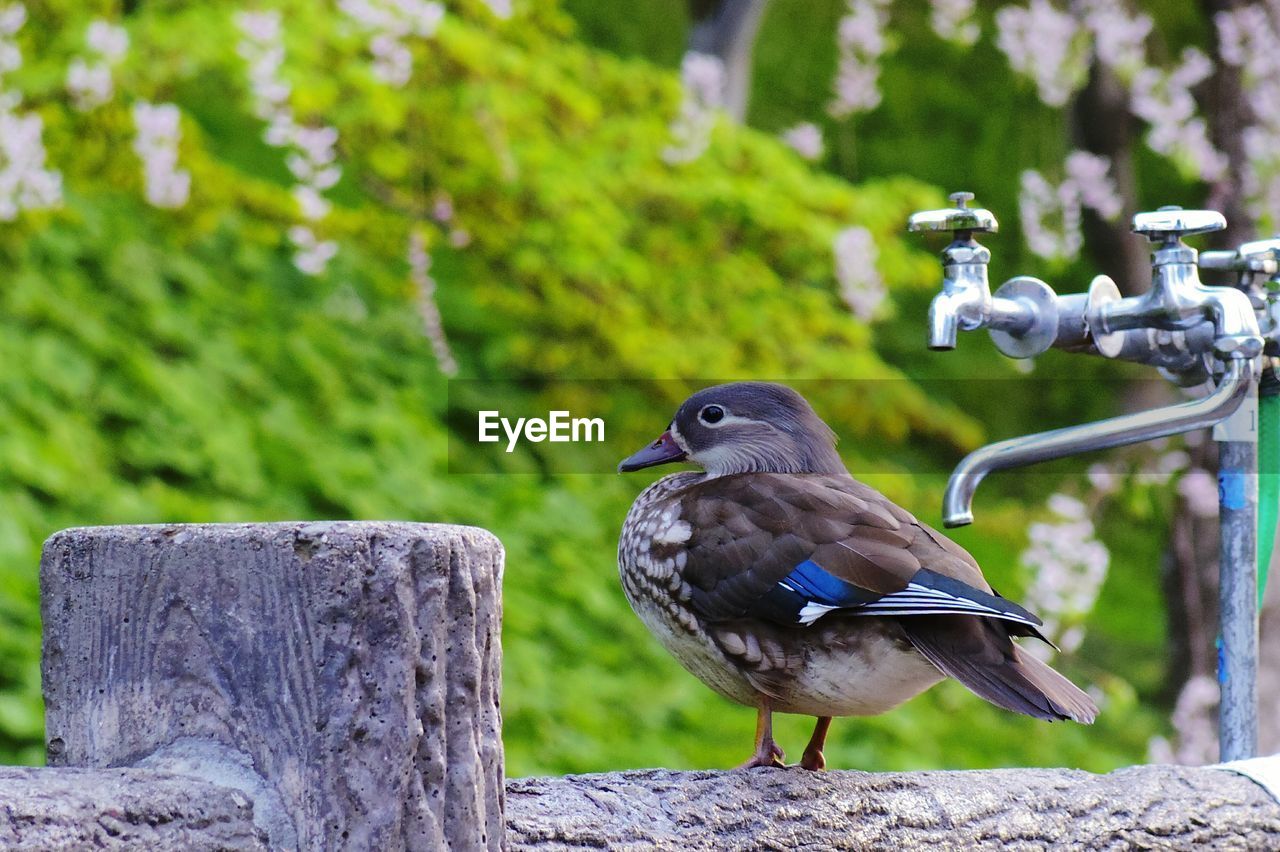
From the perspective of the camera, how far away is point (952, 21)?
3855 millimetres

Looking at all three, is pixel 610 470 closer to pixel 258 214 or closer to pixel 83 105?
pixel 258 214

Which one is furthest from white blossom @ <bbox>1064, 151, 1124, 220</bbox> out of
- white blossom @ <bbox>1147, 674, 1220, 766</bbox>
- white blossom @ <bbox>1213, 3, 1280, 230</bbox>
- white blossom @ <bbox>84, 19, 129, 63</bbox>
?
white blossom @ <bbox>84, 19, 129, 63</bbox>

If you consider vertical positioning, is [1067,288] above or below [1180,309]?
above

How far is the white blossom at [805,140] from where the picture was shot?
3.77m

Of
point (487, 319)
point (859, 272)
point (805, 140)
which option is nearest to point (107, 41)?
point (487, 319)

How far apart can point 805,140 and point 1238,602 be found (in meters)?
2.40

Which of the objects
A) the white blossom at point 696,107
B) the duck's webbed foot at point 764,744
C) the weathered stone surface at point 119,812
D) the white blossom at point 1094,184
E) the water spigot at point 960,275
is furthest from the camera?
the white blossom at point 1094,184

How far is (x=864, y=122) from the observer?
12.6 ft

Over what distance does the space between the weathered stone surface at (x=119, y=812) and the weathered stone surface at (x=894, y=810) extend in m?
0.24

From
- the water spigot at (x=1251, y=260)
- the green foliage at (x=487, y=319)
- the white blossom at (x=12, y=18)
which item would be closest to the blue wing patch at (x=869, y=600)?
the water spigot at (x=1251, y=260)

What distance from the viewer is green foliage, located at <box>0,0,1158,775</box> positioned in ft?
10.0

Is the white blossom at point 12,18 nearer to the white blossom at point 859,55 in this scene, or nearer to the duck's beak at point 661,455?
the white blossom at point 859,55

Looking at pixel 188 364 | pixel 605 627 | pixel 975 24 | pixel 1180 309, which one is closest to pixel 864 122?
pixel 975 24

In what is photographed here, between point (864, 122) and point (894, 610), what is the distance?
9.36 ft
